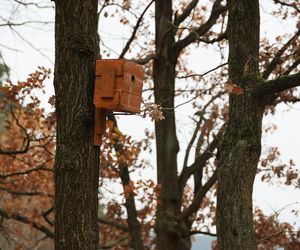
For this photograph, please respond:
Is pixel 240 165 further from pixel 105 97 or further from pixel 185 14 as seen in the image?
pixel 185 14

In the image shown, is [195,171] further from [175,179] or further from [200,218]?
[200,218]

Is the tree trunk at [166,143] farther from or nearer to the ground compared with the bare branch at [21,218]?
farther from the ground

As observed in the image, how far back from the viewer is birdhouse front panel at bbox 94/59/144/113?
4.34 metres

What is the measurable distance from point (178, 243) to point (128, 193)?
1996 millimetres

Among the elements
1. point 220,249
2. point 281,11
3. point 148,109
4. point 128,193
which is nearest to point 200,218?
point 128,193

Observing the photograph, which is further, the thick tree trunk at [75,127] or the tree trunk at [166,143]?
the tree trunk at [166,143]

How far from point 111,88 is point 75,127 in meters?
0.39

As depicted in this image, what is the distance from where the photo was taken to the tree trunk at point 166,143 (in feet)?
36.3

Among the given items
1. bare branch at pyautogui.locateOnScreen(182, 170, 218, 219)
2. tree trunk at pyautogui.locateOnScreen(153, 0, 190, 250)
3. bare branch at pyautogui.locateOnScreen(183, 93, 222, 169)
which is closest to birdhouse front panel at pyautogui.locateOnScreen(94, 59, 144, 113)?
bare branch at pyautogui.locateOnScreen(182, 170, 218, 219)

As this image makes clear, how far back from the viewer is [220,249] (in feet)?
20.1

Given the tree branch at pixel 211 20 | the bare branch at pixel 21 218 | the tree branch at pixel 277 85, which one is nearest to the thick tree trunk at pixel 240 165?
the tree branch at pixel 277 85

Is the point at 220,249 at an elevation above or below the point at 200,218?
below

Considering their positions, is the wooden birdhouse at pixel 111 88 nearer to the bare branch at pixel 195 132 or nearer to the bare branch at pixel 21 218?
the bare branch at pixel 21 218

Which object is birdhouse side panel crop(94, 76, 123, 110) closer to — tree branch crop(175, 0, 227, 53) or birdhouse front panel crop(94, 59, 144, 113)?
birdhouse front panel crop(94, 59, 144, 113)
